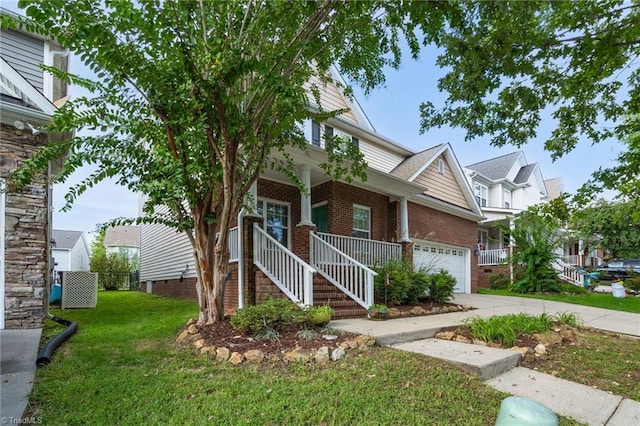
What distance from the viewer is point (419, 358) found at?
440 cm

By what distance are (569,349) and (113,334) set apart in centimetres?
697

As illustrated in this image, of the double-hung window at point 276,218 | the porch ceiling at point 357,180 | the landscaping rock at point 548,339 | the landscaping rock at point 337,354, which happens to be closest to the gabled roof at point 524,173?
the porch ceiling at point 357,180

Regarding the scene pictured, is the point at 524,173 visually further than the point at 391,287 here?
Yes

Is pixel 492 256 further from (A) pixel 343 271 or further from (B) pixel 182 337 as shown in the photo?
(B) pixel 182 337

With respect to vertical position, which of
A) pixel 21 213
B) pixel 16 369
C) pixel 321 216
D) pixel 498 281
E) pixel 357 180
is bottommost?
pixel 498 281

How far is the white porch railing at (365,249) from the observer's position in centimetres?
952

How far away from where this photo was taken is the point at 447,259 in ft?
46.7

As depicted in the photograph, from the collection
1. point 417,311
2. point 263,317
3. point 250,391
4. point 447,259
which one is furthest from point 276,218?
point 447,259

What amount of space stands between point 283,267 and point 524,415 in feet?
20.4

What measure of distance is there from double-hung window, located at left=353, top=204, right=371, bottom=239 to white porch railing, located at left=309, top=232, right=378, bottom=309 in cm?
211

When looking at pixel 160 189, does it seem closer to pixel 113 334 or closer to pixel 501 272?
pixel 113 334

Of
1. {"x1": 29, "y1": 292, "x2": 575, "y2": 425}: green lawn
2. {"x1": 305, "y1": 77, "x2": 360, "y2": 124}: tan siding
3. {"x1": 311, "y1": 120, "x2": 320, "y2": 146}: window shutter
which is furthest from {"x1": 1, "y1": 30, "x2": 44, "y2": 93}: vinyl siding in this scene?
{"x1": 305, "y1": 77, "x2": 360, "y2": 124}: tan siding

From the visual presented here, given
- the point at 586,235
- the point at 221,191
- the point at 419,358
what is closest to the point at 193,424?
the point at 419,358

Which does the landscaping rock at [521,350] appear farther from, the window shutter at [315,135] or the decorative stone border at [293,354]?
the window shutter at [315,135]
